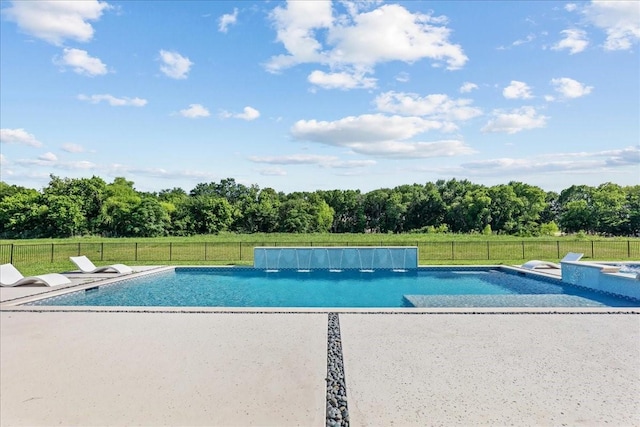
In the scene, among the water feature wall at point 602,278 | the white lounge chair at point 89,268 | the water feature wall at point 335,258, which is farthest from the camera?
the water feature wall at point 335,258

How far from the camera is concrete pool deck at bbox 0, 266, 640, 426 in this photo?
319cm

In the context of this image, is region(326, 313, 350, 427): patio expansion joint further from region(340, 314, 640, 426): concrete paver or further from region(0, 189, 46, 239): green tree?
region(0, 189, 46, 239): green tree

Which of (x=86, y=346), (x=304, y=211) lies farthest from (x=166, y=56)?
(x=304, y=211)

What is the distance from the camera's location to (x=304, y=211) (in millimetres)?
48062

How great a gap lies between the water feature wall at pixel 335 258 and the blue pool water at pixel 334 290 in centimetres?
75

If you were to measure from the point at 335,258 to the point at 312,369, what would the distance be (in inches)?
477

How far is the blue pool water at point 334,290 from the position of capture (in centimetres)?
894

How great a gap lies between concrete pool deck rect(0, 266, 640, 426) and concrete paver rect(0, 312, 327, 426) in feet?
0.05

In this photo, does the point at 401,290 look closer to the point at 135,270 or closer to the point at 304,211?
the point at 135,270

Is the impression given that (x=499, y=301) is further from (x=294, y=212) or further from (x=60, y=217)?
(x=60, y=217)

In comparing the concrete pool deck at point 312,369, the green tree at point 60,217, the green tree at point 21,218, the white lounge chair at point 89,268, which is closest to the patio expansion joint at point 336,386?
the concrete pool deck at point 312,369

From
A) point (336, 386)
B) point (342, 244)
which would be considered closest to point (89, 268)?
point (336, 386)

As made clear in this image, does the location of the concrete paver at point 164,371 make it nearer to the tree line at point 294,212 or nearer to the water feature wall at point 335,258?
the water feature wall at point 335,258

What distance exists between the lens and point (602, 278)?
33.5ft
